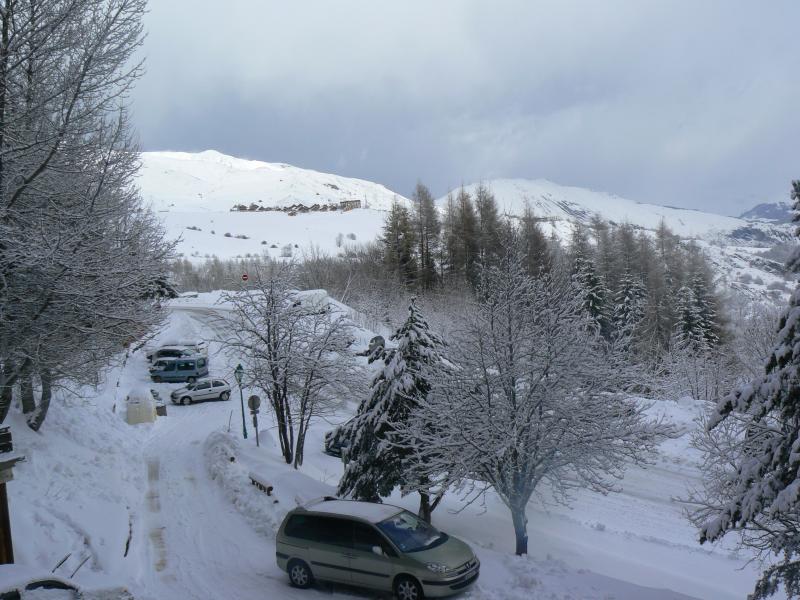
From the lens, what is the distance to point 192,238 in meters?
150

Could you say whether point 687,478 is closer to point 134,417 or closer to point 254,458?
point 254,458

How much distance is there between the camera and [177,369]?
38656 mm

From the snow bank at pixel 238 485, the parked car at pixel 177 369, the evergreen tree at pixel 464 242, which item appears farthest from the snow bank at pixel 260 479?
the evergreen tree at pixel 464 242

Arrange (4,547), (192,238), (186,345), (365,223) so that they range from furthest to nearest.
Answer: (365,223) < (192,238) < (186,345) < (4,547)

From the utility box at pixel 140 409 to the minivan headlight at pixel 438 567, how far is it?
869 inches

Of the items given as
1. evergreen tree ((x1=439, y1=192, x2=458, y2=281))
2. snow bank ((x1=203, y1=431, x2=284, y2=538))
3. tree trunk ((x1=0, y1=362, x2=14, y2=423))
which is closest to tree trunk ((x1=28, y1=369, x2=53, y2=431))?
tree trunk ((x1=0, y1=362, x2=14, y2=423))

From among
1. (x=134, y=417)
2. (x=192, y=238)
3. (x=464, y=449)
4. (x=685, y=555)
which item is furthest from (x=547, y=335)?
(x=192, y=238)

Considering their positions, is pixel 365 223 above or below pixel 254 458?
above

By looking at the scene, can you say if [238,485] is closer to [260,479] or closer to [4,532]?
[260,479]

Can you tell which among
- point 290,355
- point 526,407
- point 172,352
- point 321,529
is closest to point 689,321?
point 290,355

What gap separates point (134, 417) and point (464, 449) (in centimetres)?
2003

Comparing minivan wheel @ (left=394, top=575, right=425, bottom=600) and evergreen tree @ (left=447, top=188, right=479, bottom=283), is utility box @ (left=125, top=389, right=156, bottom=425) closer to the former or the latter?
minivan wheel @ (left=394, top=575, right=425, bottom=600)

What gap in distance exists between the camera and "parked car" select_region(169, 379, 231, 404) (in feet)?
112

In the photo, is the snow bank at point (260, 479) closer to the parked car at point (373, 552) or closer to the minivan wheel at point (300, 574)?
the minivan wheel at point (300, 574)
